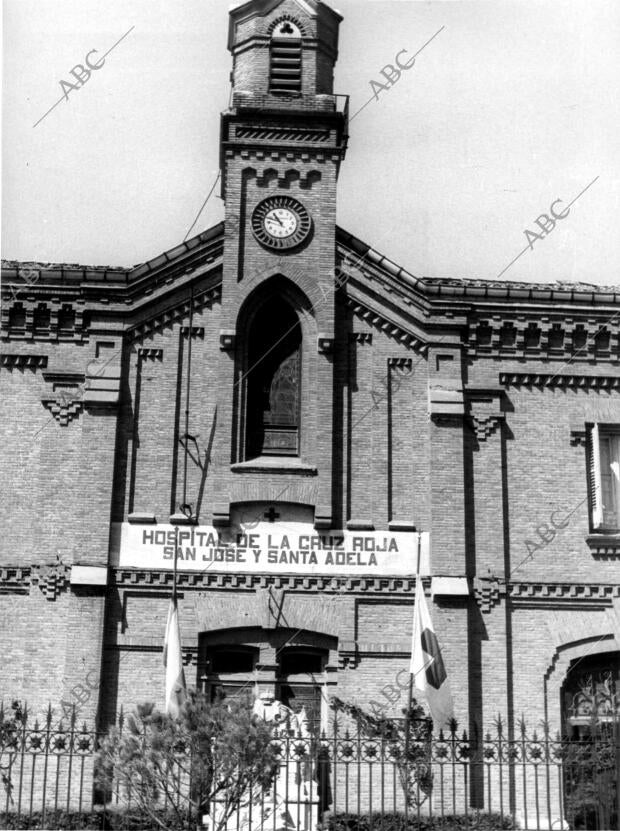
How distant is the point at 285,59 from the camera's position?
22.0 metres

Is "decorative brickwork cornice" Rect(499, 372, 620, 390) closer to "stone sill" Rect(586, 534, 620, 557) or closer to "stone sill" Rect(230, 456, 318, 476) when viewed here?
"stone sill" Rect(586, 534, 620, 557)

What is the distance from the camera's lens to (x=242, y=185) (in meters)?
21.3

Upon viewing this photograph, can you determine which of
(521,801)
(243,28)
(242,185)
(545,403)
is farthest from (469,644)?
(243,28)

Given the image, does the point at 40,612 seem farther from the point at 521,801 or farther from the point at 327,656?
the point at 521,801

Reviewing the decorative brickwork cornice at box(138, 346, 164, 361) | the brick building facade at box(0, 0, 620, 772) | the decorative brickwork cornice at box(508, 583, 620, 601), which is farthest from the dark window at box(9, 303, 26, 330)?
the decorative brickwork cornice at box(508, 583, 620, 601)

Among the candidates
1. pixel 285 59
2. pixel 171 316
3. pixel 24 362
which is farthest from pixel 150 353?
pixel 285 59

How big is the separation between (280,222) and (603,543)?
8391mm

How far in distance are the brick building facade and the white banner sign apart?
39 mm

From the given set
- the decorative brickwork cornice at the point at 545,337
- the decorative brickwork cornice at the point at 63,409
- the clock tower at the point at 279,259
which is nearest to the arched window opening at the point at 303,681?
the clock tower at the point at 279,259

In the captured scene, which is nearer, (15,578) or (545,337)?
(15,578)

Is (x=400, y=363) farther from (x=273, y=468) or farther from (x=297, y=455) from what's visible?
(x=273, y=468)

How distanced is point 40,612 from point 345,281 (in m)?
8.14

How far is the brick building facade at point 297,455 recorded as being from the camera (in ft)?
63.4

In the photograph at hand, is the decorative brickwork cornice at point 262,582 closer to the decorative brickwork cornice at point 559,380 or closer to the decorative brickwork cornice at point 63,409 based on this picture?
the decorative brickwork cornice at point 63,409
